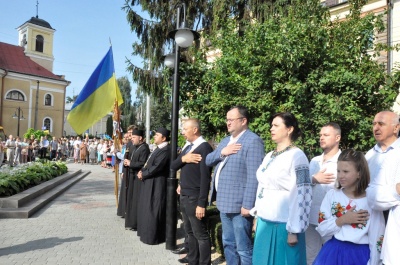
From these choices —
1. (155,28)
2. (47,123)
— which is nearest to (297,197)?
(155,28)

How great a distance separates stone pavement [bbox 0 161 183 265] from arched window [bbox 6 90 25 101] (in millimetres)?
44985

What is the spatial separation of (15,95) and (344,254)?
5384cm

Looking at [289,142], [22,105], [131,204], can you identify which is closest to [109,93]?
[131,204]

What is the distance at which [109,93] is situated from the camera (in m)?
8.44

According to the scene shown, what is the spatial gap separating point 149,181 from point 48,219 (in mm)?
3064

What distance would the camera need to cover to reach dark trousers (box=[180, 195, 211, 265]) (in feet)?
15.8

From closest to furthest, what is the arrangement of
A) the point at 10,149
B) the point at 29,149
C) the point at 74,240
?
the point at 74,240
the point at 10,149
the point at 29,149

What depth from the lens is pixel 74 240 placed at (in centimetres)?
651

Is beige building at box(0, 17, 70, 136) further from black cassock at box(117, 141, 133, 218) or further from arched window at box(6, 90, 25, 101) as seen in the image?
black cassock at box(117, 141, 133, 218)

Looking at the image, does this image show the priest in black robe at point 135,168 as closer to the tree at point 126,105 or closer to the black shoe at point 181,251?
the black shoe at point 181,251

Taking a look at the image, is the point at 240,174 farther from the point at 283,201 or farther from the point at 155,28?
the point at 155,28

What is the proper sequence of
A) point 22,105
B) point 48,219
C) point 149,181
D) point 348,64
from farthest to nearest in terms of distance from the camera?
point 22,105, point 48,219, point 348,64, point 149,181

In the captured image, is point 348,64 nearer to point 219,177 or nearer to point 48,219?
point 219,177

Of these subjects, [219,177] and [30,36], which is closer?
[219,177]
